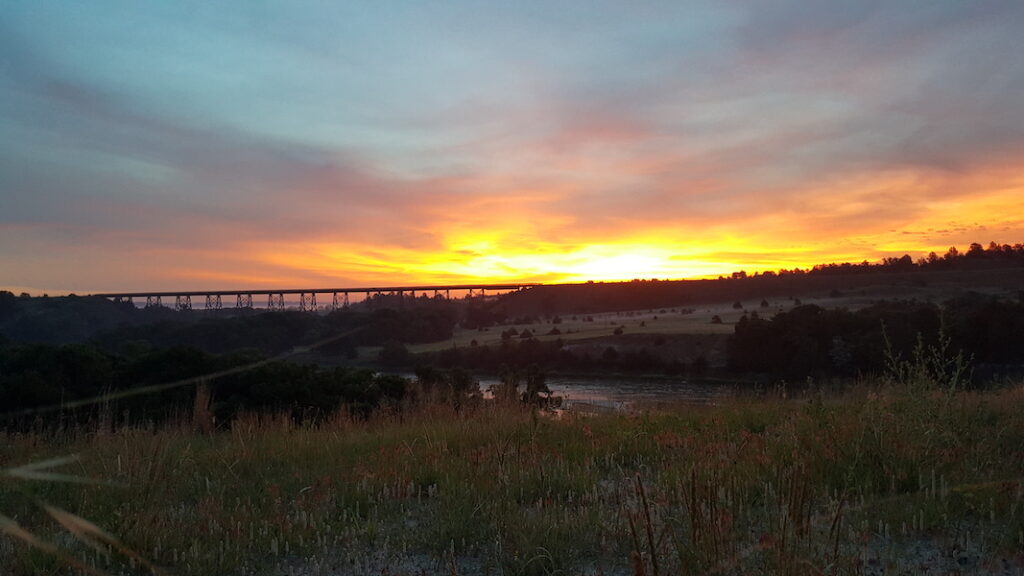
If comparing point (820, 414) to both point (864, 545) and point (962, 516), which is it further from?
point (864, 545)

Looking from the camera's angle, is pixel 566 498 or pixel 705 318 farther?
pixel 705 318

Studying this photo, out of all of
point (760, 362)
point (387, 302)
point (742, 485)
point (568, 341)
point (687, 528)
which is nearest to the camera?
point (687, 528)

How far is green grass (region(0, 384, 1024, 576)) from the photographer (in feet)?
11.5

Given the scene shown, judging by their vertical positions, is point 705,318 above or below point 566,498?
above

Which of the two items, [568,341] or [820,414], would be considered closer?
[820,414]

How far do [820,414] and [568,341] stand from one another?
3593cm

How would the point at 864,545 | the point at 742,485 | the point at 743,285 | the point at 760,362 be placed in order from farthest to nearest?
the point at 743,285 → the point at 760,362 → the point at 742,485 → the point at 864,545

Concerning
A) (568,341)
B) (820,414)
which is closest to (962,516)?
(820,414)

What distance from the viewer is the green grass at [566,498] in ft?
11.5

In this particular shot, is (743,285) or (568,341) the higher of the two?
(743,285)

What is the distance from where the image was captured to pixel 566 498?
4855 millimetres

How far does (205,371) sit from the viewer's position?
1698 centimetres

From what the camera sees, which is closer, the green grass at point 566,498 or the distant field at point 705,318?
the green grass at point 566,498

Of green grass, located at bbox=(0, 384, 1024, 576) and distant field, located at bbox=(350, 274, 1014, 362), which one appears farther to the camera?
distant field, located at bbox=(350, 274, 1014, 362)
